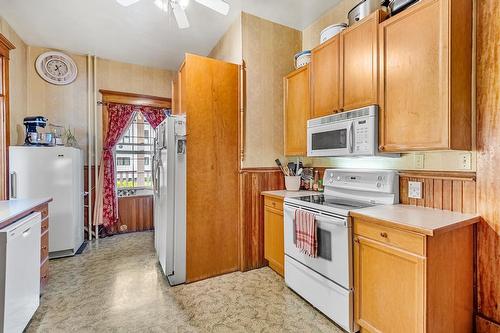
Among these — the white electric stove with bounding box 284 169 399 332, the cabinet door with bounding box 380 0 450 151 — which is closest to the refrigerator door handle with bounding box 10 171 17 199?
the white electric stove with bounding box 284 169 399 332

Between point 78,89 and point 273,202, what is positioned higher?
point 78,89

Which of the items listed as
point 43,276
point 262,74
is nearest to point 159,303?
point 43,276

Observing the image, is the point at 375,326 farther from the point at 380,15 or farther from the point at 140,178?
the point at 140,178

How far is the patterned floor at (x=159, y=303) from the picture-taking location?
6.18 ft

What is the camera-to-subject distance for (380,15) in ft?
6.21

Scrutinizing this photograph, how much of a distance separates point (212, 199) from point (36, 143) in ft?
7.89

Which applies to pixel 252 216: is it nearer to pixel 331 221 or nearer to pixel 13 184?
pixel 331 221

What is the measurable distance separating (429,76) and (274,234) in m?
1.92

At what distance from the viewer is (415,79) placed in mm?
1660

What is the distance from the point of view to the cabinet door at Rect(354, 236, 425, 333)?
1.38m

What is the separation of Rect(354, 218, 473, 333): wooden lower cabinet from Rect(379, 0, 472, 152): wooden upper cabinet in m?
0.62

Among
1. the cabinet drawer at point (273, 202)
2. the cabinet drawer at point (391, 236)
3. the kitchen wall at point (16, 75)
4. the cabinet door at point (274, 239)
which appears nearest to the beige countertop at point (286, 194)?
the cabinet drawer at point (273, 202)

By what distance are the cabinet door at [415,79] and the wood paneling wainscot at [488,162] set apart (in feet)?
1.10

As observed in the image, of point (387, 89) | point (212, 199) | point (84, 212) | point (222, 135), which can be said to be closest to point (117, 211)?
point (84, 212)
